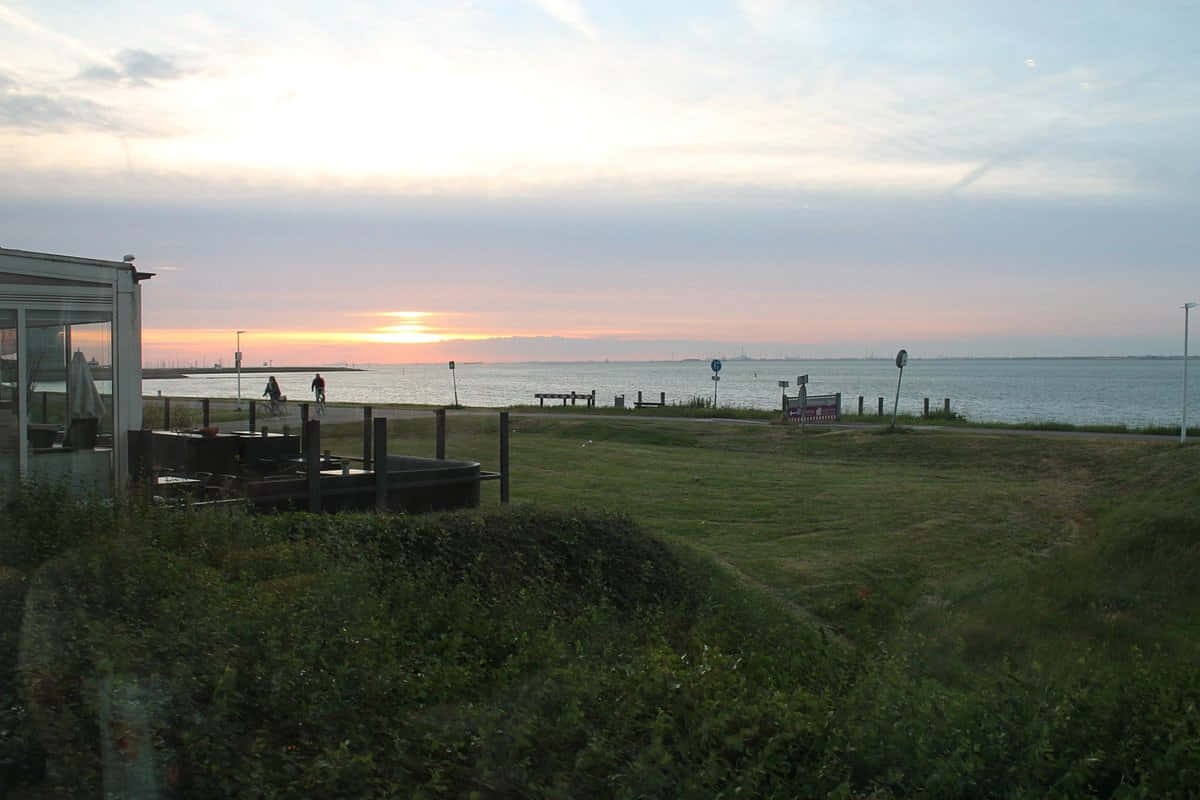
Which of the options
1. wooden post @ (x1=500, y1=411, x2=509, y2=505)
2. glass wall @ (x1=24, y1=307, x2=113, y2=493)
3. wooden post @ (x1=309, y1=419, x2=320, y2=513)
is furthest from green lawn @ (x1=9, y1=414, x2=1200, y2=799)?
glass wall @ (x1=24, y1=307, x2=113, y2=493)

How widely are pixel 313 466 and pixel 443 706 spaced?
20.4 ft

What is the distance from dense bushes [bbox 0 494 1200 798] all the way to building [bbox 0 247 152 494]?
3.15 metres

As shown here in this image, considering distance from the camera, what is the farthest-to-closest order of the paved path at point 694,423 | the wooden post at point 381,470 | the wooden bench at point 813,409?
1. the wooden bench at point 813,409
2. the paved path at point 694,423
3. the wooden post at point 381,470

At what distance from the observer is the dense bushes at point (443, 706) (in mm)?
4051

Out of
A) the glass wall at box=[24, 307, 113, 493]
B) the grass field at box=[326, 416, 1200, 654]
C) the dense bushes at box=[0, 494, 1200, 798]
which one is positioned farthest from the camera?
the grass field at box=[326, 416, 1200, 654]

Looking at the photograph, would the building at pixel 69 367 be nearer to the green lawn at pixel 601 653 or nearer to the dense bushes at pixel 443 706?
the green lawn at pixel 601 653

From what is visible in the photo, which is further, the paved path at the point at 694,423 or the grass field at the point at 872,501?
the paved path at the point at 694,423

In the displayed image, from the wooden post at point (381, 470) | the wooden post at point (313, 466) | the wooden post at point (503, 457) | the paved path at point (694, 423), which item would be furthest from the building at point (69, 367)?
the paved path at point (694, 423)

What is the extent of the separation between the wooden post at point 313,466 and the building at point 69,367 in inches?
79.2

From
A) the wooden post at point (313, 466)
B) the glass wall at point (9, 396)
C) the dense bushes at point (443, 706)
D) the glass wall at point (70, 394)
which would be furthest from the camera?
the wooden post at point (313, 466)

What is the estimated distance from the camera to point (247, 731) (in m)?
4.43

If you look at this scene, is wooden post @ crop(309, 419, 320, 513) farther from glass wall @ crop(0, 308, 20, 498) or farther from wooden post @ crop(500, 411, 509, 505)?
wooden post @ crop(500, 411, 509, 505)

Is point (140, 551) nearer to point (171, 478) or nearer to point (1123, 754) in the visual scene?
point (171, 478)

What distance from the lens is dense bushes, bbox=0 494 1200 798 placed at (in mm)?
4051
